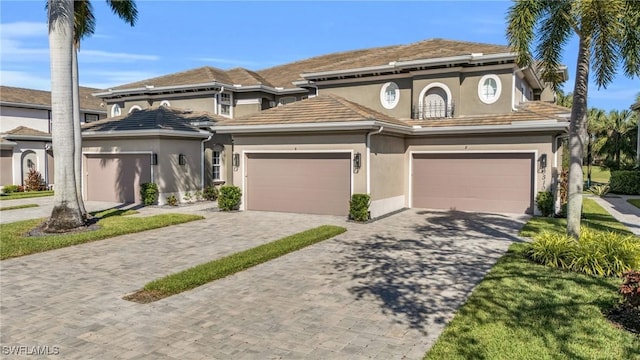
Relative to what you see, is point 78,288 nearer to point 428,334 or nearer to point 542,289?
point 428,334

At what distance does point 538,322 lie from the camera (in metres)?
5.64

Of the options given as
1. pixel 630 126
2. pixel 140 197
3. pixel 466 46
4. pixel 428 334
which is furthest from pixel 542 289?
pixel 630 126

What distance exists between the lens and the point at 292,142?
1577 cm

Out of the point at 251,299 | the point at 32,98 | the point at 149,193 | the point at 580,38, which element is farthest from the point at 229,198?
the point at 32,98

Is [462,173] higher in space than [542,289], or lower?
higher

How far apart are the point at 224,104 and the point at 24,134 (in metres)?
14.5

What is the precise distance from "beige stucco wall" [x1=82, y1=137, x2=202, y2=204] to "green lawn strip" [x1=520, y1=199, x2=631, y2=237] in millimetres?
14194

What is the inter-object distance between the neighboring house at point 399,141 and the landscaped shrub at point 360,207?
0.50 m

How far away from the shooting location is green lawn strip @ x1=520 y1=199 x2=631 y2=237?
1234cm

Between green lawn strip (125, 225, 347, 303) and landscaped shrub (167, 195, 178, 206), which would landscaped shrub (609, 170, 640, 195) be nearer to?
green lawn strip (125, 225, 347, 303)

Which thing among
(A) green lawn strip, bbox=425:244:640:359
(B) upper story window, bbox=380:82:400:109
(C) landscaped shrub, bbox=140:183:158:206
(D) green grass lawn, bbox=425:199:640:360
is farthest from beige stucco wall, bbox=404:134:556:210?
(C) landscaped shrub, bbox=140:183:158:206

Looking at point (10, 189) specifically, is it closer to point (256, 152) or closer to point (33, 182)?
point (33, 182)

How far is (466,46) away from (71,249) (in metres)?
17.1

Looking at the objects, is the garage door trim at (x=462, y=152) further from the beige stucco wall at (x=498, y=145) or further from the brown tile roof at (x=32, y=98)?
the brown tile roof at (x=32, y=98)
